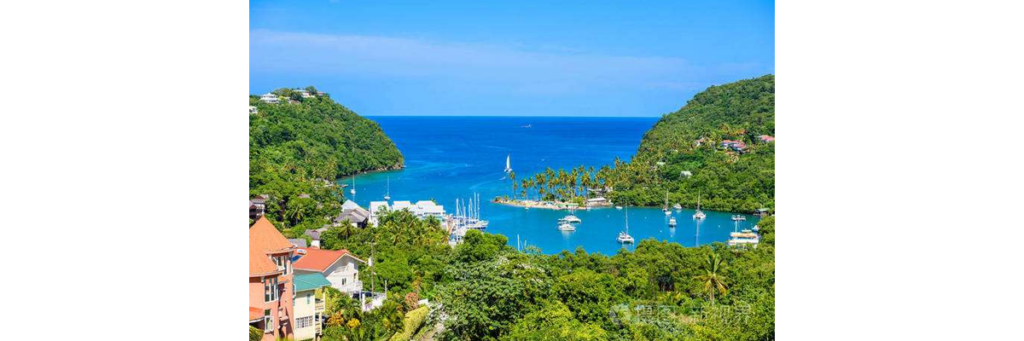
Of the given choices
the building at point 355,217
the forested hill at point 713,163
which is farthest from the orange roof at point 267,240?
the forested hill at point 713,163

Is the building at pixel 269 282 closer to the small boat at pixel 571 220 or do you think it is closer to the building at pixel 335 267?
the building at pixel 335 267

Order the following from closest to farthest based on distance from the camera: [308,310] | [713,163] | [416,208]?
[308,310], [416,208], [713,163]

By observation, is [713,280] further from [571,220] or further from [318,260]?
[571,220]

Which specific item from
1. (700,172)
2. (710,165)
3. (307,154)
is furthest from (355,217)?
(710,165)

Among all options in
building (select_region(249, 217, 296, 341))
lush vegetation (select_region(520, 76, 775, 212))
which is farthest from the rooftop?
lush vegetation (select_region(520, 76, 775, 212))
